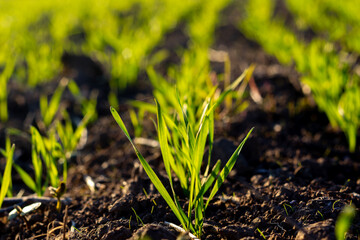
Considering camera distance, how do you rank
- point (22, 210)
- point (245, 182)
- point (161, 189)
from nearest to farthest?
point (161, 189), point (22, 210), point (245, 182)

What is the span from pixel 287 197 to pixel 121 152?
990 millimetres

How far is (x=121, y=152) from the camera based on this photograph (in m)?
1.83

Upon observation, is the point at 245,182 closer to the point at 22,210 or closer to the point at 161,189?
the point at 161,189

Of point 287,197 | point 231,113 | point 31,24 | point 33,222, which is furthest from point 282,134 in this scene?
point 31,24

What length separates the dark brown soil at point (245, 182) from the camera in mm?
1021

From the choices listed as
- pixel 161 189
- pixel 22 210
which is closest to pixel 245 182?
pixel 161 189

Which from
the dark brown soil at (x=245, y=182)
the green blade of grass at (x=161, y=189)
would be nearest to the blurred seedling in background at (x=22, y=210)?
the dark brown soil at (x=245, y=182)

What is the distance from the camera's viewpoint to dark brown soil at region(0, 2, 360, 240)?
102 cm

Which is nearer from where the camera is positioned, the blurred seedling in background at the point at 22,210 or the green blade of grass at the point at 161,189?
the green blade of grass at the point at 161,189

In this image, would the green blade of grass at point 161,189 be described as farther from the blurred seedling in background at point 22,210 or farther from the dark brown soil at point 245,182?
the blurred seedling in background at point 22,210

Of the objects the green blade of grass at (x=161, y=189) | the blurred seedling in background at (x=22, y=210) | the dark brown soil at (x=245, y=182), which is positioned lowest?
the dark brown soil at (x=245, y=182)

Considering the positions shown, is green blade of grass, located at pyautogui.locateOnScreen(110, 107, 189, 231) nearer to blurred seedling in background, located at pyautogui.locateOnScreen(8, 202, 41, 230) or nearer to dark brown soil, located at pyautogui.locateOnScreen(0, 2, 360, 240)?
dark brown soil, located at pyautogui.locateOnScreen(0, 2, 360, 240)

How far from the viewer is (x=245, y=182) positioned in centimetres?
130

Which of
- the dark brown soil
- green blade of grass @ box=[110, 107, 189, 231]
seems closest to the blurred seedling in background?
the dark brown soil
